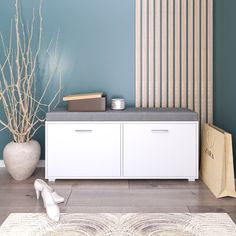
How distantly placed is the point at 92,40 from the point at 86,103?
27.7 inches

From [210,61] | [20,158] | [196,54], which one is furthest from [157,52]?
[20,158]

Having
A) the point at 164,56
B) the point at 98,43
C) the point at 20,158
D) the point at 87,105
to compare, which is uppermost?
the point at 98,43

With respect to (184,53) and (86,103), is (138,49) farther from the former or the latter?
(86,103)

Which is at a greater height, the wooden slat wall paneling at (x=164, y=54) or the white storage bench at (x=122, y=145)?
the wooden slat wall paneling at (x=164, y=54)

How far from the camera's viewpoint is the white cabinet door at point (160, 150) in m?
2.74

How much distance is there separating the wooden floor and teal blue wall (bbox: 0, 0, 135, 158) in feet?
2.55

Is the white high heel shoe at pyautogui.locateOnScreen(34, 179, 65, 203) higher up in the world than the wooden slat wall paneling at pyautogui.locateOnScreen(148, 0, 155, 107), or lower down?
lower down

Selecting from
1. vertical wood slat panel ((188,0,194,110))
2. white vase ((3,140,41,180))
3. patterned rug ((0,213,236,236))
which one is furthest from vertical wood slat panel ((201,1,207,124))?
white vase ((3,140,41,180))

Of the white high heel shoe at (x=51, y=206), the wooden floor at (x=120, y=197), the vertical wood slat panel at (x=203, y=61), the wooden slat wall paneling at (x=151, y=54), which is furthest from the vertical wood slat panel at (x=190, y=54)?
the white high heel shoe at (x=51, y=206)

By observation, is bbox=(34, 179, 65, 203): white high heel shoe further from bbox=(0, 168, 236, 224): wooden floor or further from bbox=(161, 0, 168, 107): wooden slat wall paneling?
bbox=(161, 0, 168, 107): wooden slat wall paneling

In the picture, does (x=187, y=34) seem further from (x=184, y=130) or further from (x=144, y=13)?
(x=184, y=130)

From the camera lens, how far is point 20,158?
9.09ft

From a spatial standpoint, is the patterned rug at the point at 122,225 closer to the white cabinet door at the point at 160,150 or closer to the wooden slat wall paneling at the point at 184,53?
the white cabinet door at the point at 160,150

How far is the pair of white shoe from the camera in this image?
2.02 metres
